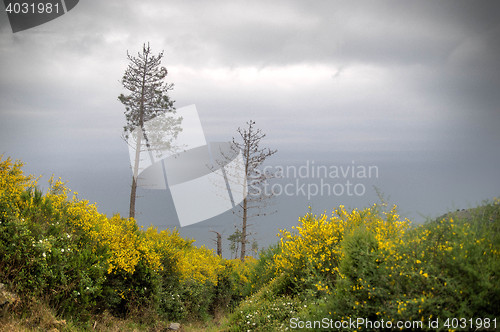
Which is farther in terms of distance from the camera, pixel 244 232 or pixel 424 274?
pixel 244 232

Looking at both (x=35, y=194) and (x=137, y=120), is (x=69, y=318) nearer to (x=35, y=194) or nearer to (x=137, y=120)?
(x=35, y=194)

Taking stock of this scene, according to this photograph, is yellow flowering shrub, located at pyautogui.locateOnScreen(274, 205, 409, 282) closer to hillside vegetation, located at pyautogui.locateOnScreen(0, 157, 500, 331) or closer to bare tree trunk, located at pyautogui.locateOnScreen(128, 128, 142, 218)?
hillside vegetation, located at pyautogui.locateOnScreen(0, 157, 500, 331)

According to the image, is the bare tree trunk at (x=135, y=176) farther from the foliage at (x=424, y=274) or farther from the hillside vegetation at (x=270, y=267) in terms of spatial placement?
the foliage at (x=424, y=274)

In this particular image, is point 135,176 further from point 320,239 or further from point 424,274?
point 424,274

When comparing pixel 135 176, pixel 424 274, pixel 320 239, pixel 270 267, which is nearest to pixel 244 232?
pixel 135 176

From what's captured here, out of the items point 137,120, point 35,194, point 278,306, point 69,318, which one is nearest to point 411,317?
point 278,306

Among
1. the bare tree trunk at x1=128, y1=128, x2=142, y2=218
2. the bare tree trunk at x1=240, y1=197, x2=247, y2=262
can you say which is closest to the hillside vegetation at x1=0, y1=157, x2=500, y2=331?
the bare tree trunk at x1=128, y1=128, x2=142, y2=218

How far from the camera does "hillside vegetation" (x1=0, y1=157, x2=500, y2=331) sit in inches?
218

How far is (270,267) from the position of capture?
50.5 feet

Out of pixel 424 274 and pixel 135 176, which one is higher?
pixel 135 176

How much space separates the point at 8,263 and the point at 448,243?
8.11 metres

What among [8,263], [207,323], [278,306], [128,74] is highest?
[128,74]

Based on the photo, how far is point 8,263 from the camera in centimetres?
784

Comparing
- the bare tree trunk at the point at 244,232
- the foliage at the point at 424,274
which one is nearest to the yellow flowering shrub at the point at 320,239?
Answer: the foliage at the point at 424,274
